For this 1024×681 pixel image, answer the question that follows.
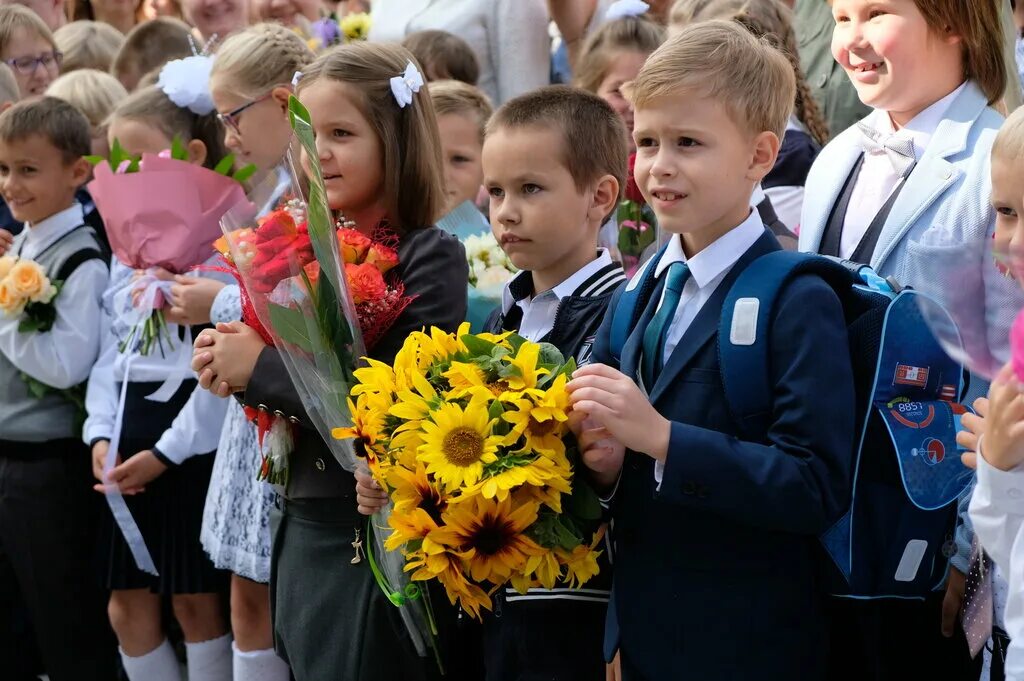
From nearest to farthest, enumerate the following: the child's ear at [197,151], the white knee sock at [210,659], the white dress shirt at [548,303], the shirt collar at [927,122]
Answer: the shirt collar at [927,122] < the white dress shirt at [548,303] < the white knee sock at [210,659] < the child's ear at [197,151]

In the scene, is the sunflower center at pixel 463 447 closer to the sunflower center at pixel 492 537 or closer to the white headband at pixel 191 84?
the sunflower center at pixel 492 537

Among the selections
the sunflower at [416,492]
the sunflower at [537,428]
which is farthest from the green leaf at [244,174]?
the sunflower at [537,428]

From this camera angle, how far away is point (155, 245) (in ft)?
13.1

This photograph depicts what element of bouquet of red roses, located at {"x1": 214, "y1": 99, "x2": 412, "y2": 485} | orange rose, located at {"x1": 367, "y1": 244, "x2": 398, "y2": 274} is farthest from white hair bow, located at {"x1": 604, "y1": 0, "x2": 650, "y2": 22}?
bouquet of red roses, located at {"x1": 214, "y1": 99, "x2": 412, "y2": 485}

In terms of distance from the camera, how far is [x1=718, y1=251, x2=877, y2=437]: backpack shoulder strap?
7.83ft

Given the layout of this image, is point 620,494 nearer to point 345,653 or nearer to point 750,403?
point 750,403

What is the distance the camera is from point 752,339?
2.39 meters

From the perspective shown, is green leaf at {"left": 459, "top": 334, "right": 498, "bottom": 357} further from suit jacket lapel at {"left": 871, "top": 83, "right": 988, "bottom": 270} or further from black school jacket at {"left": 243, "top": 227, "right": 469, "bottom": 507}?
suit jacket lapel at {"left": 871, "top": 83, "right": 988, "bottom": 270}

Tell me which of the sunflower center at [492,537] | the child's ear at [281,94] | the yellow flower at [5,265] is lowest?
the sunflower center at [492,537]

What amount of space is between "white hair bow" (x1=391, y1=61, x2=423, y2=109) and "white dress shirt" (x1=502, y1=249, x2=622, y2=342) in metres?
0.67

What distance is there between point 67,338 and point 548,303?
7.27ft

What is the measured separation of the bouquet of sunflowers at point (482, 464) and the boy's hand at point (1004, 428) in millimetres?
791

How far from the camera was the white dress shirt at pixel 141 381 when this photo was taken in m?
4.33

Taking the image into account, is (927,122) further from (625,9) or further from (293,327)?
(625,9)
